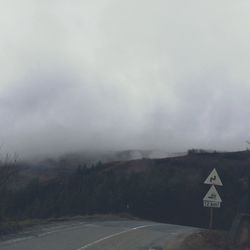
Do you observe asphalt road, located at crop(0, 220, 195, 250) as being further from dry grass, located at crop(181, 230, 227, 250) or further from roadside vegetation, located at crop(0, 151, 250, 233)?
roadside vegetation, located at crop(0, 151, 250, 233)

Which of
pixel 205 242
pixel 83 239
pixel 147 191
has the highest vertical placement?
pixel 147 191

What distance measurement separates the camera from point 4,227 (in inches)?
830

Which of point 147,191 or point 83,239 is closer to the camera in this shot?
point 83,239

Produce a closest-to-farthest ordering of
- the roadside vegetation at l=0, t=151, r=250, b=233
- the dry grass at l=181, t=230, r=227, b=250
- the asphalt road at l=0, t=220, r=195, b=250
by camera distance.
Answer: the asphalt road at l=0, t=220, r=195, b=250 → the dry grass at l=181, t=230, r=227, b=250 → the roadside vegetation at l=0, t=151, r=250, b=233

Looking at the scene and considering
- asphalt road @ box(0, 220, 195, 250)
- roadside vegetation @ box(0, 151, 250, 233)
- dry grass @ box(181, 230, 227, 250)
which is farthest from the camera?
roadside vegetation @ box(0, 151, 250, 233)

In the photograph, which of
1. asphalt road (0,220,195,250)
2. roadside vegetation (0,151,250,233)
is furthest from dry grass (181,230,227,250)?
roadside vegetation (0,151,250,233)

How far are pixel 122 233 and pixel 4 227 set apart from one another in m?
5.19

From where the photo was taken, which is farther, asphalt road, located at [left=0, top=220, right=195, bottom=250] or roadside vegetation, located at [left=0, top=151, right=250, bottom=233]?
roadside vegetation, located at [left=0, top=151, right=250, bottom=233]

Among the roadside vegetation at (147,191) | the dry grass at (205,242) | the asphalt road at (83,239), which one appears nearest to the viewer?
the asphalt road at (83,239)

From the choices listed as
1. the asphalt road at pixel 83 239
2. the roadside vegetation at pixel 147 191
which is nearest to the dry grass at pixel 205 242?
the asphalt road at pixel 83 239

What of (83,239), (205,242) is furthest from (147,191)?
(83,239)

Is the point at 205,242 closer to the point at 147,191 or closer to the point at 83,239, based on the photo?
the point at 83,239

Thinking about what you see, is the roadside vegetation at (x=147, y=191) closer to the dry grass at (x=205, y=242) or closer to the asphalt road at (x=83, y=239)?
the asphalt road at (x=83, y=239)

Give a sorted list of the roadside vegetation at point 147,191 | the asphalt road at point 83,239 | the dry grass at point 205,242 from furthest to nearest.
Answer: the roadside vegetation at point 147,191
the dry grass at point 205,242
the asphalt road at point 83,239
